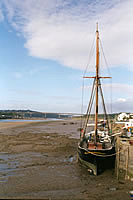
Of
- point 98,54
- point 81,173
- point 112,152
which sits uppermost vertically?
point 98,54

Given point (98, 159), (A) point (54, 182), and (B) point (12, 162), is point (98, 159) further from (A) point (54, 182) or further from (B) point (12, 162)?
(B) point (12, 162)

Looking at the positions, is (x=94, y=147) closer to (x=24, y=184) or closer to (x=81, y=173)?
(x=81, y=173)

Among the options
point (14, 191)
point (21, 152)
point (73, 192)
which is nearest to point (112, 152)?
point (73, 192)

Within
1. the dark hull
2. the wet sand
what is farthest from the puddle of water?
the dark hull

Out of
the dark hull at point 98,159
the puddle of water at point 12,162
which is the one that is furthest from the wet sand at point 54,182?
the dark hull at point 98,159

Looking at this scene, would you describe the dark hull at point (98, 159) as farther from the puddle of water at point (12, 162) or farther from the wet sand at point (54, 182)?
the puddle of water at point (12, 162)

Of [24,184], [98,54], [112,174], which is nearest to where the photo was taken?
[24,184]

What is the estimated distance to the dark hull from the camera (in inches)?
612

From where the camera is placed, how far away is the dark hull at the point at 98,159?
15555mm

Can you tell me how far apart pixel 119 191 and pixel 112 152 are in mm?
4781

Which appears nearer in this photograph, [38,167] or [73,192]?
[73,192]

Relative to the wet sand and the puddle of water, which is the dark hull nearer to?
the wet sand

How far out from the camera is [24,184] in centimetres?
1347

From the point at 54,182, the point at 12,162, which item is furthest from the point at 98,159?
the point at 12,162
